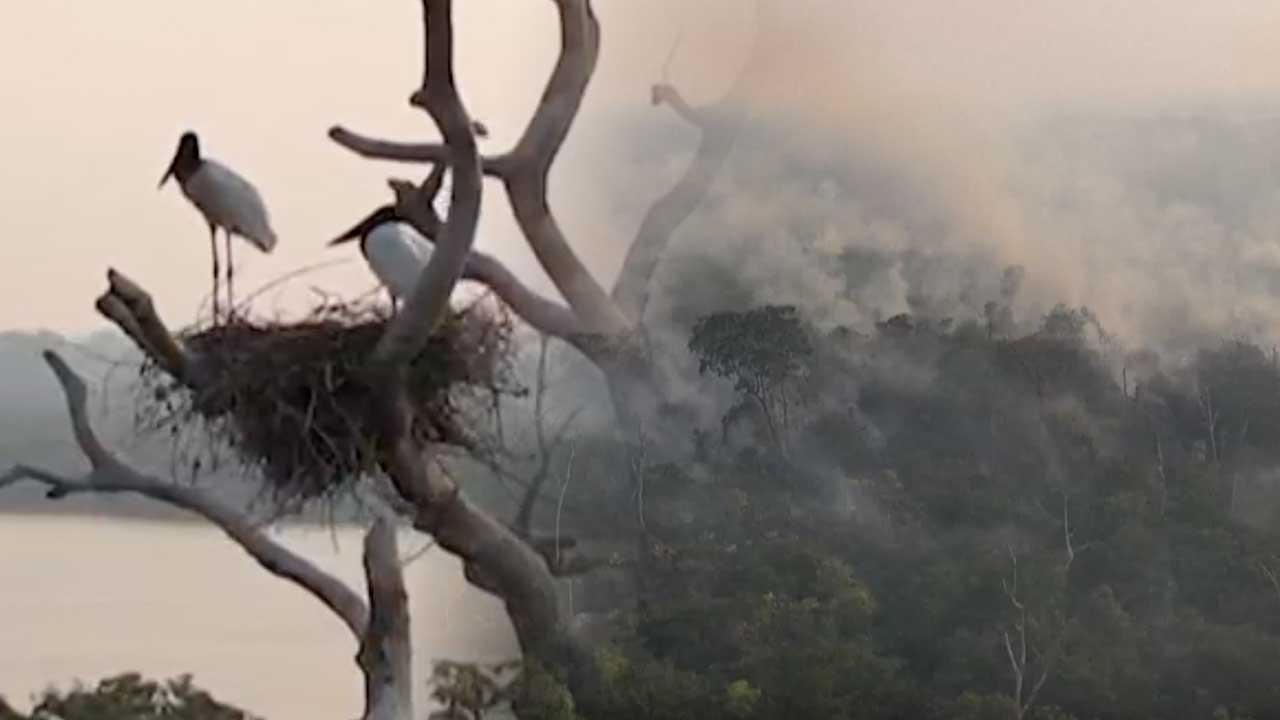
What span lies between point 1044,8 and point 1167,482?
0.55 m

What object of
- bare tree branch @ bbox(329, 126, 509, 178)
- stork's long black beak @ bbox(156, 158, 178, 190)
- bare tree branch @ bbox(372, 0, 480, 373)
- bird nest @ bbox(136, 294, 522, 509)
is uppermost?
stork's long black beak @ bbox(156, 158, 178, 190)

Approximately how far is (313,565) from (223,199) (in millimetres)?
A: 449

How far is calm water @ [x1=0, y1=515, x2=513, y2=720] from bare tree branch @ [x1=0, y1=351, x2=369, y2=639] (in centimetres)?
12

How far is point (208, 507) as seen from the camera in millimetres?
1813

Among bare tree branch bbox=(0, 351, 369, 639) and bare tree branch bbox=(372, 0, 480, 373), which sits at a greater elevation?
bare tree branch bbox=(372, 0, 480, 373)

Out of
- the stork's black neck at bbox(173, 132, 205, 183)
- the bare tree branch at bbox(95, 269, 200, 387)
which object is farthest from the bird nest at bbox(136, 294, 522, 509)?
the stork's black neck at bbox(173, 132, 205, 183)

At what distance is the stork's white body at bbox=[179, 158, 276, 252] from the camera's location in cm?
183

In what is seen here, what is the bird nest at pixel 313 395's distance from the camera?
1.56 metres

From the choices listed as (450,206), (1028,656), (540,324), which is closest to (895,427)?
(1028,656)

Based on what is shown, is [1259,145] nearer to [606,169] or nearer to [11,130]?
[606,169]

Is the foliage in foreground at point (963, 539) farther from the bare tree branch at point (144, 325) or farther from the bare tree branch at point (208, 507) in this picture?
the bare tree branch at point (144, 325)

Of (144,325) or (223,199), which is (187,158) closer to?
(223,199)

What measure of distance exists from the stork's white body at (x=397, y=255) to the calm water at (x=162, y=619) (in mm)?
478

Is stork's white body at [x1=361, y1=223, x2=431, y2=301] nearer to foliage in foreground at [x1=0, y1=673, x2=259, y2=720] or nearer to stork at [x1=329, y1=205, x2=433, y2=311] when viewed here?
stork at [x1=329, y1=205, x2=433, y2=311]
